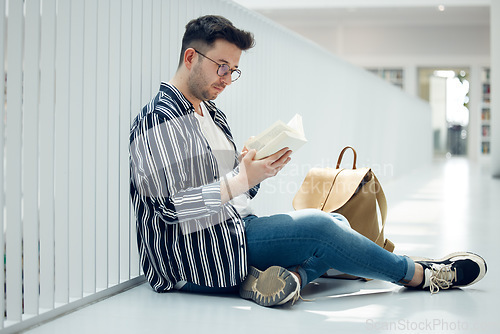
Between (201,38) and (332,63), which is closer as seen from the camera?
(201,38)

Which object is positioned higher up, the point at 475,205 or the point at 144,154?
the point at 144,154

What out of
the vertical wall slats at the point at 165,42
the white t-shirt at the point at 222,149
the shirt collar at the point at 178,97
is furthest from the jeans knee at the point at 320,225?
the vertical wall slats at the point at 165,42

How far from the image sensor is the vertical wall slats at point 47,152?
195cm

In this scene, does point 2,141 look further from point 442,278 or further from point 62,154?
point 442,278

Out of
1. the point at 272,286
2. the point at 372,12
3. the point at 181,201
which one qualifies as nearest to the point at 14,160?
the point at 181,201

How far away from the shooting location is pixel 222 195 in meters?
2.02

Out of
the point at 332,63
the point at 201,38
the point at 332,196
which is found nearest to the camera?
the point at 201,38

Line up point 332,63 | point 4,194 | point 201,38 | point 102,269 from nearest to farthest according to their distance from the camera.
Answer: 1. point 4,194
2. point 201,38
3. point 102,269
4. point 332,63

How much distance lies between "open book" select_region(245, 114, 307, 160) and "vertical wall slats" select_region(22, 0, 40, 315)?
2.31ft

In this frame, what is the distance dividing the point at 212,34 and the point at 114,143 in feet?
1.96

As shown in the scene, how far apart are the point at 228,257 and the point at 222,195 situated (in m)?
0.24

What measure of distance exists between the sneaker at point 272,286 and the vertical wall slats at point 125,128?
1.92 ft

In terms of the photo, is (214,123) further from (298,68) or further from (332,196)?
(298,68)

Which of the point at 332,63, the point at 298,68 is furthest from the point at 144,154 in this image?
the point at 332,63
